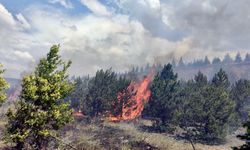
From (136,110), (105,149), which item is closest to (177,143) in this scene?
(105,149)

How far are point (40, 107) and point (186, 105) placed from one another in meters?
42.8

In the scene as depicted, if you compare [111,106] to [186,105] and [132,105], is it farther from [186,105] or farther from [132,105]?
[186,105]

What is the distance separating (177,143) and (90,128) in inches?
823

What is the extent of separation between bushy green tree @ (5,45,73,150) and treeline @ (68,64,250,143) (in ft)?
115

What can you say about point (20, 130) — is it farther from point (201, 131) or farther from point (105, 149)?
point (201, 131)

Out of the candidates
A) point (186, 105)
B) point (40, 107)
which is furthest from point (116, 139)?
point (40, 107)

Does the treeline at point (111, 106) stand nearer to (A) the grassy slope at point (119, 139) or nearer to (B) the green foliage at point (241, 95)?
(B) the green foliage at point (241, 95)

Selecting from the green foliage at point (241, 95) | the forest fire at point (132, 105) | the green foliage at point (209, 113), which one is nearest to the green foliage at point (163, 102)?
the green foliage at point (209, 113)

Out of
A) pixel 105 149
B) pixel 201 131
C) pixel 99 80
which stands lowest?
pixel 105 149

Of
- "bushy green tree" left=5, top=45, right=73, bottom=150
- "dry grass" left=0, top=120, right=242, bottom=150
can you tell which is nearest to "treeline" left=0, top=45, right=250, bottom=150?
"bushy green tree" left=5, top=45, right=73, bottom=150

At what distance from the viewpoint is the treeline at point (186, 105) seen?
62312mm

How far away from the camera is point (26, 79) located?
28.6 meters

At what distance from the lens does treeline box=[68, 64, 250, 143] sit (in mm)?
62312

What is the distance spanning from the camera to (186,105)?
6638 centimetres
